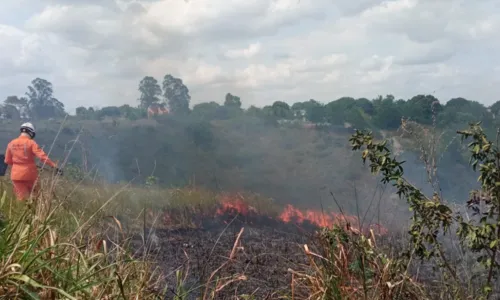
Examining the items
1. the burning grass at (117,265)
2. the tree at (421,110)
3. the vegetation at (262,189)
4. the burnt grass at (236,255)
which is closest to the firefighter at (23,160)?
the vegetation at (262,189)

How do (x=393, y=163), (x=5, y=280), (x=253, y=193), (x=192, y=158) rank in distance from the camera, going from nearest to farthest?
(x=5, y=280) → (x=393, y=163) → (x=253, y=193) → (x=192, y=158)

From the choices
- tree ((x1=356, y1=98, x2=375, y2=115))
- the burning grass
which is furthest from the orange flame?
the burning grass

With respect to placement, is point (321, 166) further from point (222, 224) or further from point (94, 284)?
point (94, 284)

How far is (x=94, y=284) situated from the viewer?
9.78 feet

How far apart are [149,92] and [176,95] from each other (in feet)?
4.73

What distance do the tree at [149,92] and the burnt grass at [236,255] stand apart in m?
15.0

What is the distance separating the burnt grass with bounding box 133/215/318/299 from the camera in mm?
4539

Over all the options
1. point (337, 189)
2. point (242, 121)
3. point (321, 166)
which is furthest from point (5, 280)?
point (242, 121)

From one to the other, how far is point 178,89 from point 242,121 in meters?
5.06

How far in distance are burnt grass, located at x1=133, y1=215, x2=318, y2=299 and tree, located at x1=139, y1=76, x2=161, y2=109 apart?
15012 millimetres

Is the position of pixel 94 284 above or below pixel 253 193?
above

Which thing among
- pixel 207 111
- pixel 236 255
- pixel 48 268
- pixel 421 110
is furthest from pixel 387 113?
pixel 48 268

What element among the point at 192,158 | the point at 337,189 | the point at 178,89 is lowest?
the point at 337,189

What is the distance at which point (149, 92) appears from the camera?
2694 centimetres
